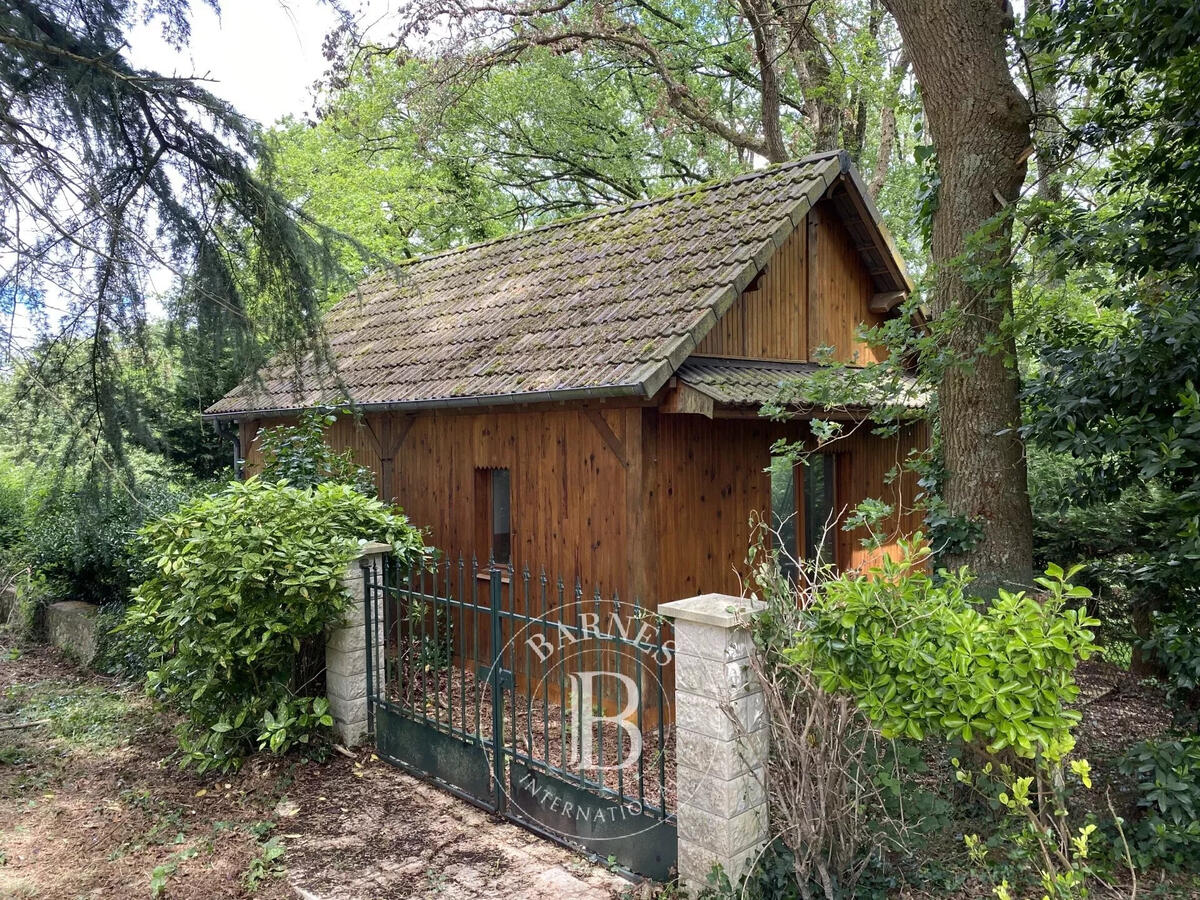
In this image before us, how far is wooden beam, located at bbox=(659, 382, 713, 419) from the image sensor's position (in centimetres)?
696

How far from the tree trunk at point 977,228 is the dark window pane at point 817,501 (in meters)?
Answer: 3.57

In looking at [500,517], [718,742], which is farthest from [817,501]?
[718,742]

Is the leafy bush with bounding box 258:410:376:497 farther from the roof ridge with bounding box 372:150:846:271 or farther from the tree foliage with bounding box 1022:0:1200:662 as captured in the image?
the tree foliage with bounding box 1022:0:1200:662

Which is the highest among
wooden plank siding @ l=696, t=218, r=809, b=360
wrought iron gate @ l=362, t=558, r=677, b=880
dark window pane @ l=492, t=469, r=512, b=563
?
wooden plank siding @ l=696, t=218, r=809, b=360

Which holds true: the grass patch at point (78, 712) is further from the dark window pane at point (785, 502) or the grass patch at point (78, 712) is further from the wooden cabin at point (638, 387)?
the dark window pane at point (785, 502)

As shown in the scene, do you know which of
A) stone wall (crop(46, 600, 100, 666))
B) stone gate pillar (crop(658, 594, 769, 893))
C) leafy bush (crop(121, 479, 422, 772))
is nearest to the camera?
stone gate pillar (crop(658, 594, 769, 893))

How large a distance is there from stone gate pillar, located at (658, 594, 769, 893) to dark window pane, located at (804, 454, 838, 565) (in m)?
5.44

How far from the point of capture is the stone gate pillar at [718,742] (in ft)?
13.1

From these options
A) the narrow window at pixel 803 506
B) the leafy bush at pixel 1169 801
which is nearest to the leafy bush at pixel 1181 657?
the leafy bush at pixel 1169 801

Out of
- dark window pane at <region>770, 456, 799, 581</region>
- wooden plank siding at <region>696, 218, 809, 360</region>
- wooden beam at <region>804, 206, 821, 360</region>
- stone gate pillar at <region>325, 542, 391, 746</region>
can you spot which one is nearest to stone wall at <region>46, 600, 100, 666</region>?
stone gate pillar at <region>325, 542, 391, 746</region>

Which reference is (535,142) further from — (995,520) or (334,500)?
(995,520)

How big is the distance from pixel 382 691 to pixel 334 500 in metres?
1.76

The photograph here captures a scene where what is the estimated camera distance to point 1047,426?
5.02 m

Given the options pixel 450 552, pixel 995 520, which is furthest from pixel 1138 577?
pixel 450 552
